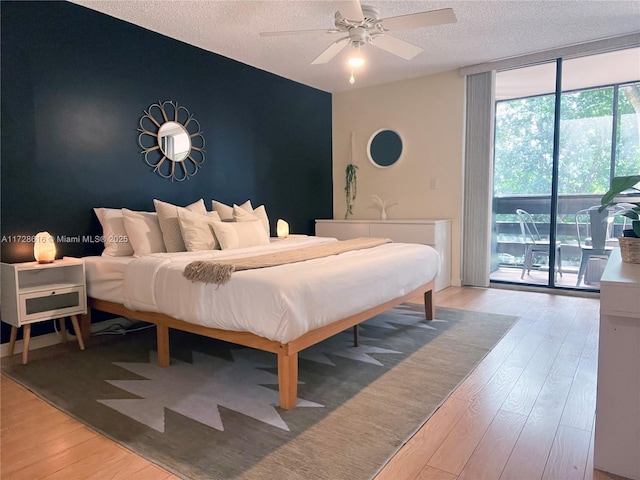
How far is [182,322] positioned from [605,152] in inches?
183

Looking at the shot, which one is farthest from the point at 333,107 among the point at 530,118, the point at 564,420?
the point at 564,420

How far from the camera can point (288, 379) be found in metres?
1.94

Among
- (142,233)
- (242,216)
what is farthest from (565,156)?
(142,233)

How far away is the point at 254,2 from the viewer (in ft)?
9.66

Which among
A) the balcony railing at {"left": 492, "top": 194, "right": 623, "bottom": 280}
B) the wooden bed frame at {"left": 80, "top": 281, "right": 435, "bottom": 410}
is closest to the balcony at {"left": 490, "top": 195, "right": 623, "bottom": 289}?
the balcony railing at {"left": 492, "top": 194, "right": 623, "bottom": 280}

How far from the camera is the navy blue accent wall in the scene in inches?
107

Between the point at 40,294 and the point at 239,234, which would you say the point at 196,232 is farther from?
the point at 40,294

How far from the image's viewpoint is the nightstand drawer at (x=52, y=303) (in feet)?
8.25

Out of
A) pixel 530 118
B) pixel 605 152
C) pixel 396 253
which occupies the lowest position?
pixel 396 253

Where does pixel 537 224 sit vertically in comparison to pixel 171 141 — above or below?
below

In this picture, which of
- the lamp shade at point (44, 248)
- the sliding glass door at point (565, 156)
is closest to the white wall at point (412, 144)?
the sliding glass door at point (565, 156)

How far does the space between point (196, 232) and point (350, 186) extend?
3.02 metres

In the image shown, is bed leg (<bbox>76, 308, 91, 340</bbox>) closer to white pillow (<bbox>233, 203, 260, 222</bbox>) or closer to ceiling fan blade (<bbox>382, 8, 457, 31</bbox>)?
white pillow (<bbox>233, 203, 260, 222</bbox>)

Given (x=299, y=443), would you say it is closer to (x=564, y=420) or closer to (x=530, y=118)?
(x=564, y=420)
